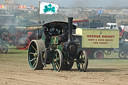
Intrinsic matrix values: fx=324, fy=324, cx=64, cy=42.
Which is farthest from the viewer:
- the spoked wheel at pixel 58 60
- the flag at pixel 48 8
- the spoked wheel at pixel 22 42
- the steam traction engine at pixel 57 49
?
the flag at pixel 48 8

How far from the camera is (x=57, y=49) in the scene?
38.8 ft

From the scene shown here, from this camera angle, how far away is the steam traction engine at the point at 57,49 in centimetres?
1180

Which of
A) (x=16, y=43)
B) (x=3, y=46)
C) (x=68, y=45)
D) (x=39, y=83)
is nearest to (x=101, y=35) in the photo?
(x=3, y=46)

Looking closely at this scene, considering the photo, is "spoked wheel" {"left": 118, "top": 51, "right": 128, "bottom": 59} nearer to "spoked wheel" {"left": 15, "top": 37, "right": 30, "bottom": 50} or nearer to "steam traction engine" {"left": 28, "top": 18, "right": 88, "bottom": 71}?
"spoked wheel" {"left": 15, "top": 37, "right": 30, "bottom": 50}

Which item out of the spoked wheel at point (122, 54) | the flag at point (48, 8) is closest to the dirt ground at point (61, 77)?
the spoked wheel at point (122, 54)

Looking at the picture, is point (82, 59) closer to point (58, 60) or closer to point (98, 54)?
point (58, 60)

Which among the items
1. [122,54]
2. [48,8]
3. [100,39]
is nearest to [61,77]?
[100,39]

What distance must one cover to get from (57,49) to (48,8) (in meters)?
22.9

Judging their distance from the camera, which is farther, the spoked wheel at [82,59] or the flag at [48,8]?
the flag at [48,8]

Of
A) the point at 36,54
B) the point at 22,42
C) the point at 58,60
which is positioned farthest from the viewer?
the point at 22,42

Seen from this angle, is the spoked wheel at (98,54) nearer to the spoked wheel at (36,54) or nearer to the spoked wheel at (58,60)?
the spoked wheel at (36,54)

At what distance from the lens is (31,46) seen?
1323 cm

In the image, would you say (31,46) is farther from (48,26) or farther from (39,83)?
(39,83)

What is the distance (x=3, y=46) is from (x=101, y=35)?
7.54 meters
